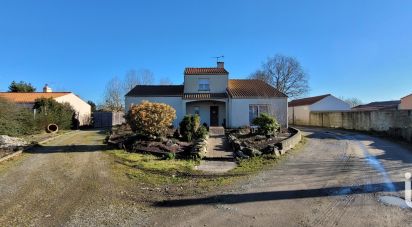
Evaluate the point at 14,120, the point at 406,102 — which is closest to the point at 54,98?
the point at 14,120

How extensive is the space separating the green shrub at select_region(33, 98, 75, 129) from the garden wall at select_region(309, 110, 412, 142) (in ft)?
85.0

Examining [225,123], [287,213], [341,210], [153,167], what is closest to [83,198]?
[153,167]

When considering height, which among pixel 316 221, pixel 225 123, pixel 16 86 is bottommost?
pixel 316 221

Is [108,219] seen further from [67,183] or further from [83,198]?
[67,183]

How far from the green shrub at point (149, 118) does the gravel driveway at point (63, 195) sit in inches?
127

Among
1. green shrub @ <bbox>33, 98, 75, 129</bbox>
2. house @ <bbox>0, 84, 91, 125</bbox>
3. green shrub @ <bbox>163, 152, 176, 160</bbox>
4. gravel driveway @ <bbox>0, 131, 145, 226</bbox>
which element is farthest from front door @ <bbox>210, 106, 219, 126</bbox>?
gravel driveway @ <bbox>0, 131, 145, 226</bbox>

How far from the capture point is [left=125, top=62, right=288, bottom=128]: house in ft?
93.0

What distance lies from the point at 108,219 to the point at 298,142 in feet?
49.4

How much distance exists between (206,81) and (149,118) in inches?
604

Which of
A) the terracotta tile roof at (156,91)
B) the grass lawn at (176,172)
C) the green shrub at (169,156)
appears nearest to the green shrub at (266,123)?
the grass lawn at (176,172)

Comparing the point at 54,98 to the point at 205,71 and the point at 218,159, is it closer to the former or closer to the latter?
the point at 205,71

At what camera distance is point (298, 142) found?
19.4 metres

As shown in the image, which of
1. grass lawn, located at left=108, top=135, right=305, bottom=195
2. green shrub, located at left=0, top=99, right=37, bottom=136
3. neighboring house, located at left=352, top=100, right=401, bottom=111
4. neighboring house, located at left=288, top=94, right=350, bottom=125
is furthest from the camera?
neighboring house, located at left=352, top=100, right=401, bottom=111

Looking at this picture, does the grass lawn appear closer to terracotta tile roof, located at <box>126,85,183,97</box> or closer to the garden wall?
the garden wall
